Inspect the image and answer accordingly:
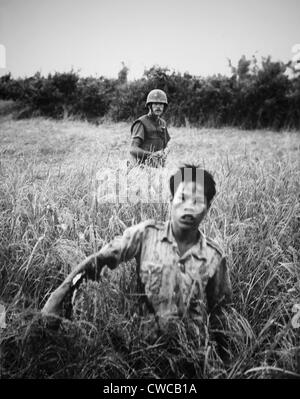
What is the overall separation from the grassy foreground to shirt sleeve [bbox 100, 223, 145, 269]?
24 centimetres

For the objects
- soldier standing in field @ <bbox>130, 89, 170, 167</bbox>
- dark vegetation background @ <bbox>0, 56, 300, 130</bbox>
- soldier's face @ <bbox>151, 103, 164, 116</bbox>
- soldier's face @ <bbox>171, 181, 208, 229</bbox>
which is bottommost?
soldier's face @ <bbox>171, 181, 208, 229</bbox>

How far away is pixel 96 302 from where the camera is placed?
1.41m

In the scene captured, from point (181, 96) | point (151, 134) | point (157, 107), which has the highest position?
point (181, 96)

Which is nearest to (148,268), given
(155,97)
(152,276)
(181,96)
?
(152,276)

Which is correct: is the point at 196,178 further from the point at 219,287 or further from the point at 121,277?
the point at 121,277

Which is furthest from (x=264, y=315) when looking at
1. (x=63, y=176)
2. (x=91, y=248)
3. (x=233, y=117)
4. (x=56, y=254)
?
(x=233, y=117)

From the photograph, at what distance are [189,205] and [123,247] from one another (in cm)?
31

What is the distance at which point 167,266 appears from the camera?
4.09 feet

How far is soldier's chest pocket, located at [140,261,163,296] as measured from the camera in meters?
1.25

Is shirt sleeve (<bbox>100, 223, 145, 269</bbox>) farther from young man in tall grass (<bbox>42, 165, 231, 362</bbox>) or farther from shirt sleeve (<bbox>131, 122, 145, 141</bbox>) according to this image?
shirt sleeve (<bbox>131, 122, 145, 141</bbox>)

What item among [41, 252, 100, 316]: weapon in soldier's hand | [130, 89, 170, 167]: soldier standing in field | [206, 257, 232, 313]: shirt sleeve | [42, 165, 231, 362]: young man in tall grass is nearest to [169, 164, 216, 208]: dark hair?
[42, 165, 231, 362]: young man in tall grass

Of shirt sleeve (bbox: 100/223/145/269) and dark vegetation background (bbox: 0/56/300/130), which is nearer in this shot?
shirt sleeve (bbox: 100/223/145/269)
